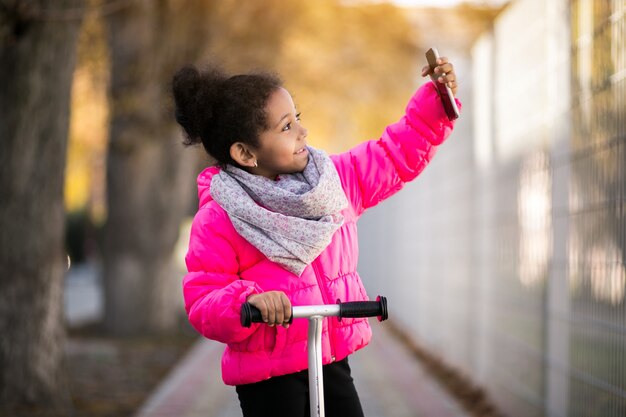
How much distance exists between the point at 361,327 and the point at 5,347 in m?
4.65

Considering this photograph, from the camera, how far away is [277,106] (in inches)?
130

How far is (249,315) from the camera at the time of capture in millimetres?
2895

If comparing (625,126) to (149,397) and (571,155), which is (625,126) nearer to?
(571,155)

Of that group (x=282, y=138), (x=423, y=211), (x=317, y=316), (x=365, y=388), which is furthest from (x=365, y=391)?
(x=317, y=316)

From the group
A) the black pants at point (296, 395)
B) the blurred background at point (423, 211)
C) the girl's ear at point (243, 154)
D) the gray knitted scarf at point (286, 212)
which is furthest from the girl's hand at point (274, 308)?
the blurred background at point (423, 211)

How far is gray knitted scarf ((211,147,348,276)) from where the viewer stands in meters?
3.19

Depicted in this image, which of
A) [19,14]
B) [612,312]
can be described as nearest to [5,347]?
[19,14]

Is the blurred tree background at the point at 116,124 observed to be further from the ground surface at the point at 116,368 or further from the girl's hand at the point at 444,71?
the girl's hand at the point at 444,71

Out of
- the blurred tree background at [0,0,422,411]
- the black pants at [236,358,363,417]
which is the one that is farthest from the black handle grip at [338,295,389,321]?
the blurred tree background at [0,0,422,411]

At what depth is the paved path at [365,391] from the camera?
7.77 m

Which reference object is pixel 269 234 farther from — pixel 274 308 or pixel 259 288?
pixel 274 308

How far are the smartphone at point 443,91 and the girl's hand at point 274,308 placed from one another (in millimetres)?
899

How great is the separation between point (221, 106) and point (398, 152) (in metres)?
0.60

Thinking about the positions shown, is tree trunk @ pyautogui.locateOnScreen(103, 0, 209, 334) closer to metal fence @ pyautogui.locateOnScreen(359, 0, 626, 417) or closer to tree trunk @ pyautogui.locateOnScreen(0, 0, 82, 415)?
metal fence @ pyautogui.locateOnScreen(359, 0, 626, 417)
